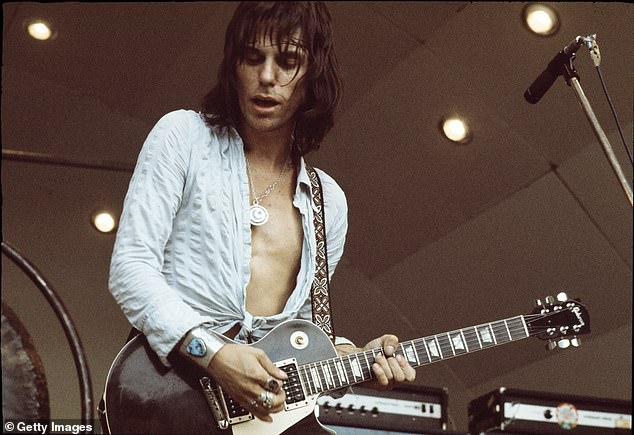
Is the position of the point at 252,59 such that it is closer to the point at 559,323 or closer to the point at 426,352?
the point at 426,352

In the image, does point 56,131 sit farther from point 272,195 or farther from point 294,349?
point 294,349

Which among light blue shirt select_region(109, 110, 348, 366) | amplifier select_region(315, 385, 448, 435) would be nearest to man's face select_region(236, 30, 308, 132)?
light blue shirt select_region(109, 110, 348, 366)

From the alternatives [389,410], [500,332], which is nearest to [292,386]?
[500,332]

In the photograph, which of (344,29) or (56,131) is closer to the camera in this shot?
(344,29)

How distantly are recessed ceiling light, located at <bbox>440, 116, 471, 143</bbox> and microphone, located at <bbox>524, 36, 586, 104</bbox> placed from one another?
2.09 meters

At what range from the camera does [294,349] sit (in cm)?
205

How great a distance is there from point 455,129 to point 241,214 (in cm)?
287

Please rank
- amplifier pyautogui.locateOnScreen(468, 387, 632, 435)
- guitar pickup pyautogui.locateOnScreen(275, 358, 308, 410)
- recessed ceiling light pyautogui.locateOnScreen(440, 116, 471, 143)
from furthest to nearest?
1. recessed ceiling light pyautogui.locateOnScreen(440, 116, 471, 143)
2. amplifier pyautogui.locateOnScreen(468, 387, 632, 435)
3. guitar pickup pyautogui.locateOnScreen(275, 358, 308, 410)

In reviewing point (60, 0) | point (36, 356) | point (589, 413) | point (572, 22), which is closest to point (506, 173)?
point (572, 22)

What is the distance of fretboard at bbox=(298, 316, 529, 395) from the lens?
2.07 metres

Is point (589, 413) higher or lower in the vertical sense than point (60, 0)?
lower

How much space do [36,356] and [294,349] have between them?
3.62 meters

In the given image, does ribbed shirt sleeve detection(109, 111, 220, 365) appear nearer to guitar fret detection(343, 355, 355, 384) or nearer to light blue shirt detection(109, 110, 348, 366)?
light blue shirt detection(109, 110, 348, 366)

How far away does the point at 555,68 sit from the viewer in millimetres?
2600
